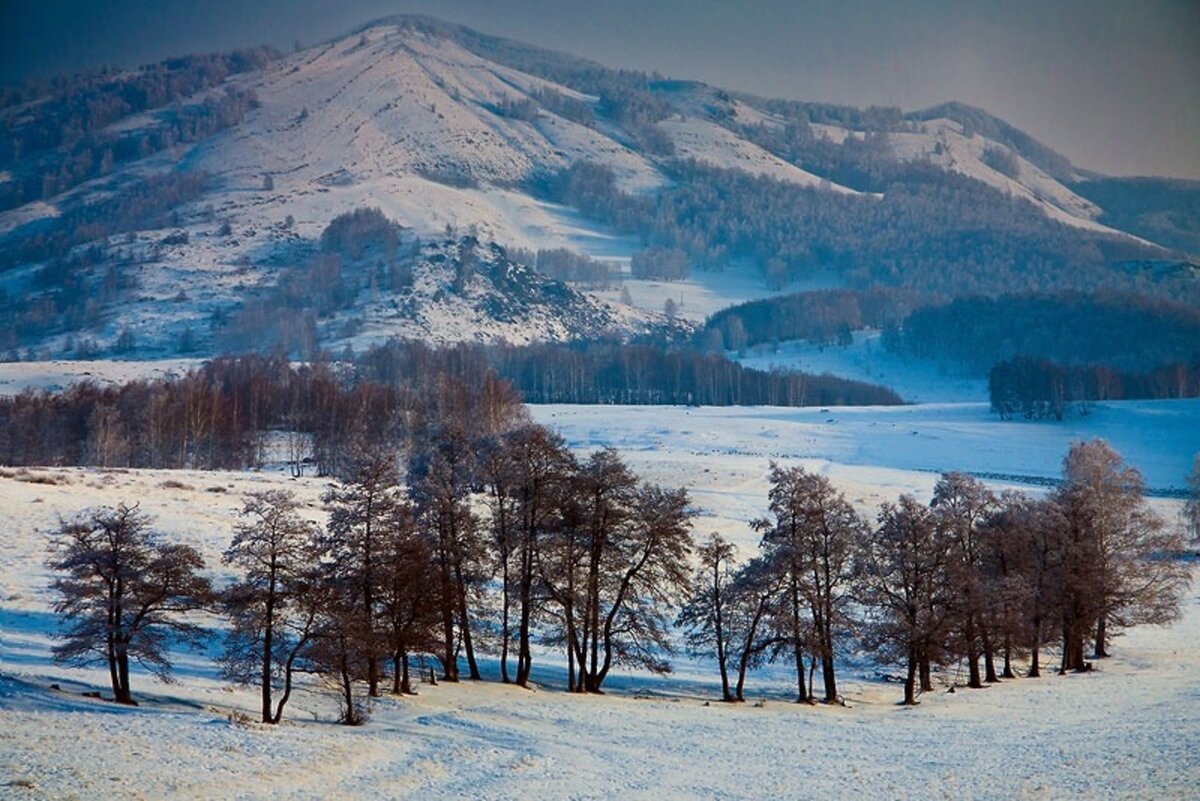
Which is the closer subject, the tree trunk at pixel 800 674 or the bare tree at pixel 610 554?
the tree trunk at pixel 800 674

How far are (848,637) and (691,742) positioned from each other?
13556mm

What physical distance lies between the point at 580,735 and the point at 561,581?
11896 mm

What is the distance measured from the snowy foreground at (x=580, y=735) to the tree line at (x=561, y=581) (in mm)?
1556

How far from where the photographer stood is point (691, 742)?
28.9m

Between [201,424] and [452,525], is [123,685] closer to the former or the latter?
[452,525]

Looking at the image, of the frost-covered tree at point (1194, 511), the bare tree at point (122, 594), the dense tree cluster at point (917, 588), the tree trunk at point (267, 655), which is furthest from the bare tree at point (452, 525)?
the frost-covered tree at point (1194, 511)

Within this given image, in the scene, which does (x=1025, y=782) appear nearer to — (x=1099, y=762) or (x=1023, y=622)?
(x=1099, y=762)

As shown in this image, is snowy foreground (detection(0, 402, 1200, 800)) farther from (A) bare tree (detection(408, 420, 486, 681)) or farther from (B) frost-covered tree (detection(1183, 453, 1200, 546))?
(B) frost-covered tree (detection(1183, 453, 1200, 546))

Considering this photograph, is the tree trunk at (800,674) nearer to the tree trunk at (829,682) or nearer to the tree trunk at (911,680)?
the tree trunk at (829,682)

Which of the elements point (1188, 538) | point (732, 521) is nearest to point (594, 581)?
point (732, 521)

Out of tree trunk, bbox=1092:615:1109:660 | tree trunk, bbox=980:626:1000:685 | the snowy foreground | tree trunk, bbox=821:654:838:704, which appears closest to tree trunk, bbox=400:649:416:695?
the snowy foreground

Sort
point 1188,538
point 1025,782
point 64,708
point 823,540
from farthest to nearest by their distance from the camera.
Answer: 1. point 1188,538
2. point 823,540
3. point 64,708
4. point 1025,782

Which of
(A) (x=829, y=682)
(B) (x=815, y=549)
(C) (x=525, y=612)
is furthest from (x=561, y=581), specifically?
(A) (x=829, y=682)

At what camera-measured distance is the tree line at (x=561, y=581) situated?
29.4 meters
